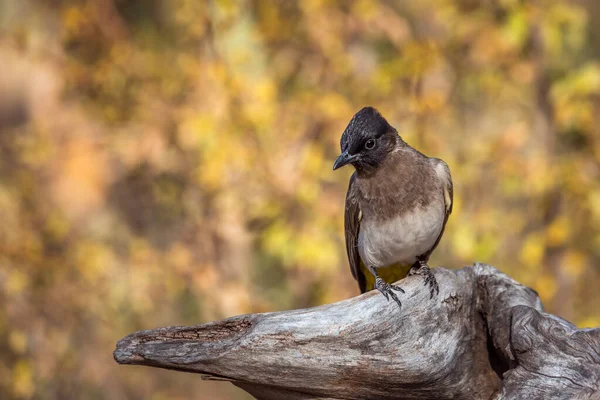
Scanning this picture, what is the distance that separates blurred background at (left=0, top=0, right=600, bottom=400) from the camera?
20.8ft

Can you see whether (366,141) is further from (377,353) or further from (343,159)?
(377,353)

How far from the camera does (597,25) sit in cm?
1241

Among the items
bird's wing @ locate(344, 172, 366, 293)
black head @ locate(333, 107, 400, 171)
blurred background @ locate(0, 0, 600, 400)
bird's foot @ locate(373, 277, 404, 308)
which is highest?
blurred background @ locate(0, 0, 600, 400)

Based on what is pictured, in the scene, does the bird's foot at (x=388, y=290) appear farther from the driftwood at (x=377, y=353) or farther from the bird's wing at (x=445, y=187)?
the bird's wing at (x=445, y=187)

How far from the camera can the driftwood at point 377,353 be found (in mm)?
3020

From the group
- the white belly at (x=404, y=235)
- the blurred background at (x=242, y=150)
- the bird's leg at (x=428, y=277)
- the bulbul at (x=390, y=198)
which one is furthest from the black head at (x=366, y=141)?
the blurred background at (x=242, y=150)

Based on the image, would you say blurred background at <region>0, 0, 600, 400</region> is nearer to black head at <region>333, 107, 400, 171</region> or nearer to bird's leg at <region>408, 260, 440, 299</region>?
black head at <region>333, 107, 400, 171</region>

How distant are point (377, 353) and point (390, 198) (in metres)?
1.10

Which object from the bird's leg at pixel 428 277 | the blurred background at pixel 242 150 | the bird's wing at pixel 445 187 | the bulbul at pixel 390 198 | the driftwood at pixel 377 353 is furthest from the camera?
the blurred background at pixel 242 150

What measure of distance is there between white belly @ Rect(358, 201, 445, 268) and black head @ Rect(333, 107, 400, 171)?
0.35 metres

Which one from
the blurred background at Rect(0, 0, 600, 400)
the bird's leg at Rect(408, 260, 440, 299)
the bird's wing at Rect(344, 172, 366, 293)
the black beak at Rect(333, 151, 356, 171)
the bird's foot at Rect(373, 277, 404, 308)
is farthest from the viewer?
the blurred background at Rect(0, 0, 600, 400)

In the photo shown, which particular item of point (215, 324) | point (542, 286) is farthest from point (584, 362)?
point (542, 286)

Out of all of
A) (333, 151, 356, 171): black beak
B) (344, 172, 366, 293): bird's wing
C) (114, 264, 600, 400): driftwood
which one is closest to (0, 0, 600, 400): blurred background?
(344, 172, 366, 293): bird's wing

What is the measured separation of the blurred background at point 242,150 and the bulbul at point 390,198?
6.86 ft
